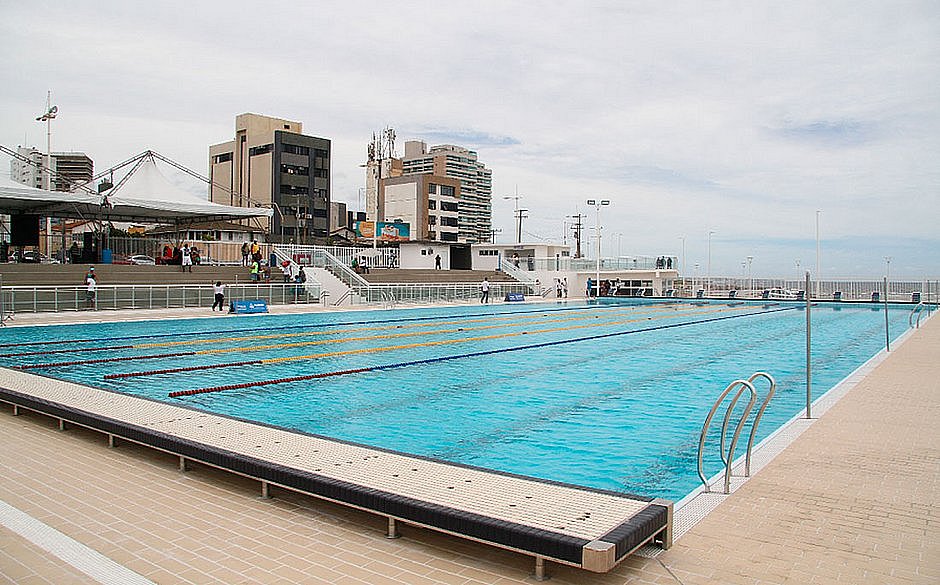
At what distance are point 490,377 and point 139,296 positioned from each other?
744 inches

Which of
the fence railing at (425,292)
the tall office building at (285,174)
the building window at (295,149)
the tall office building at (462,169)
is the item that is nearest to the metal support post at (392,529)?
the fence railing at (425,292)

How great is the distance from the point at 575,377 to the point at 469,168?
15073 centimetres

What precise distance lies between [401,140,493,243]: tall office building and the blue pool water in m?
122

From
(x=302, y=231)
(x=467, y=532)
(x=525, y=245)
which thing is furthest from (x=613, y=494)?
(x=302, y=231)

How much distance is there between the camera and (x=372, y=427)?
339 inches

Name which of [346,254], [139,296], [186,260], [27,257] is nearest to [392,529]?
[139,296]

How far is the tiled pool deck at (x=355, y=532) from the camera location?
367 centimetres

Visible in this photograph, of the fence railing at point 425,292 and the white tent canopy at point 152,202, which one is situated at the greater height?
the white tent canopy at point 152,202

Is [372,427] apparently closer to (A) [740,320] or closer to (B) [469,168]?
(A) [740,320]

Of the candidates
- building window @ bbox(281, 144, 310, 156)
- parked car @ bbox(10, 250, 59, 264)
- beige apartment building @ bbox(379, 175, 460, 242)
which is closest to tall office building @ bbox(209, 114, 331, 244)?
building window @ bbox(281, 144, 310, 156)

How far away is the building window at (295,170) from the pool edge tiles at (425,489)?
240ft

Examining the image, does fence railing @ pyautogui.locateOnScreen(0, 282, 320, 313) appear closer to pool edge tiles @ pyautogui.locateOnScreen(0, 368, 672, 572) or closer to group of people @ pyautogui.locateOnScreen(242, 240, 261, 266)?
group of people @ pyautogui.locateOnScreen(242, 240, 261, 266)

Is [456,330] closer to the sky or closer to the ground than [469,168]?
closer to the ground

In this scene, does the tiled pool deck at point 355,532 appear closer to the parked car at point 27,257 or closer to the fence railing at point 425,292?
the fence railing at point 425,292
